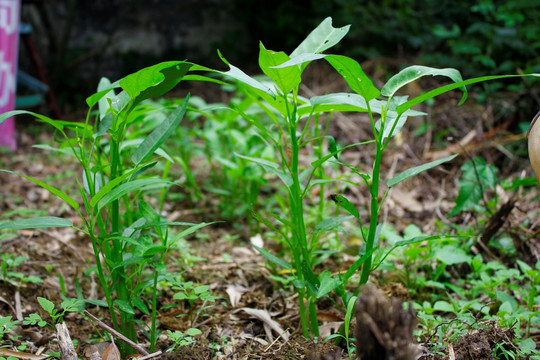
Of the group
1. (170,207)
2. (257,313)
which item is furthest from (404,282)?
(170,207)

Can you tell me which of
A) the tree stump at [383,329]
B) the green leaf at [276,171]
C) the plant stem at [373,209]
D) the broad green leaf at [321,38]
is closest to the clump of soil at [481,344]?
the plant stem at [373,209]

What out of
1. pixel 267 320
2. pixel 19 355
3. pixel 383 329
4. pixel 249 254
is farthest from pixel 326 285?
pixel 249 254

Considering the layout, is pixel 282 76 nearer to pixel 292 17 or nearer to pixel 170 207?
pixel 170 207

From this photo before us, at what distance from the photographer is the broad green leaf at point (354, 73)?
89 centimetres

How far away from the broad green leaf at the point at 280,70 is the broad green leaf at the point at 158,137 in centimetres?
20

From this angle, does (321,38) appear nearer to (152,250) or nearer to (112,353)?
(152,250)

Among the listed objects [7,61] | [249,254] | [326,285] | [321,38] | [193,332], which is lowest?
[249,254]

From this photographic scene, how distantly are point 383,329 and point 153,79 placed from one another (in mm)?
625

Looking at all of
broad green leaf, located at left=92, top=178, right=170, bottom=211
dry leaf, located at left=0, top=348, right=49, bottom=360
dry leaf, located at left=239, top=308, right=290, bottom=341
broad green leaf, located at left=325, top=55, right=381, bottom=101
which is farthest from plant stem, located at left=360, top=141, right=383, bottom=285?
dry leaf, located at left=0, top=348, right=49, bottom=360

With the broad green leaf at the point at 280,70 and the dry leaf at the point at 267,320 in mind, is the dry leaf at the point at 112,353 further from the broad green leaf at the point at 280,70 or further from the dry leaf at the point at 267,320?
the broad green leaf at the point at 280,70

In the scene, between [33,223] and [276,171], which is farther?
[276,171]

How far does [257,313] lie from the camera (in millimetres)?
1337

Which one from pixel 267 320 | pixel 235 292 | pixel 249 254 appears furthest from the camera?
pixel 249 254

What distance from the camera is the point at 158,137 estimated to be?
3.38 feet
